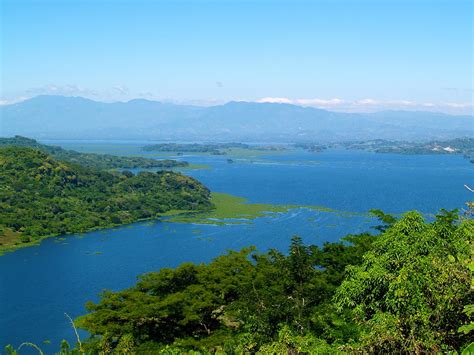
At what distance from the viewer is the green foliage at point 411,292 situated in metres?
8.62

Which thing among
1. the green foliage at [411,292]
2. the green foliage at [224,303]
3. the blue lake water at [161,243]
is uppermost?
the green foliage at [411,292]

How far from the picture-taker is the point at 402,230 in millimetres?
10953

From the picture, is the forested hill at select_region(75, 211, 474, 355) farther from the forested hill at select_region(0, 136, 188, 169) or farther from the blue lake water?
the forested hill at select_region(0, 136, 188, 169)

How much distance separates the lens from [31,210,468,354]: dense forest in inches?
345

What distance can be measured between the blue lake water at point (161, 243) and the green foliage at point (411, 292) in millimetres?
21166

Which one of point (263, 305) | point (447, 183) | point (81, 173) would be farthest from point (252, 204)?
point (263, 305)

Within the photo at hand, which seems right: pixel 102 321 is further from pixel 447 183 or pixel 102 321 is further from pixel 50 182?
pixel 447 183

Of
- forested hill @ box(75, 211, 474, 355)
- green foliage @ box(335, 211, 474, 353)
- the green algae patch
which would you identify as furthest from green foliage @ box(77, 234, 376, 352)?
the green algae patch

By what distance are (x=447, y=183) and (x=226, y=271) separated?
7711 centimetres

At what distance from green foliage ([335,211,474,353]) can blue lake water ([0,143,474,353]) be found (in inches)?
833

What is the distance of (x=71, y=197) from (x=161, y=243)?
78.2ft

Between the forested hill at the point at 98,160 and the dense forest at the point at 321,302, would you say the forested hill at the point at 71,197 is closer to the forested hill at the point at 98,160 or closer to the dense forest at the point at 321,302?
the forested hill at the point at 98,160

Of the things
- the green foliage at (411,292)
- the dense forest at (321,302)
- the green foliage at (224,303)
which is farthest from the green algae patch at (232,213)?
the green foliage at (411,292)

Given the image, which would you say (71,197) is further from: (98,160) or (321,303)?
(321,303)
